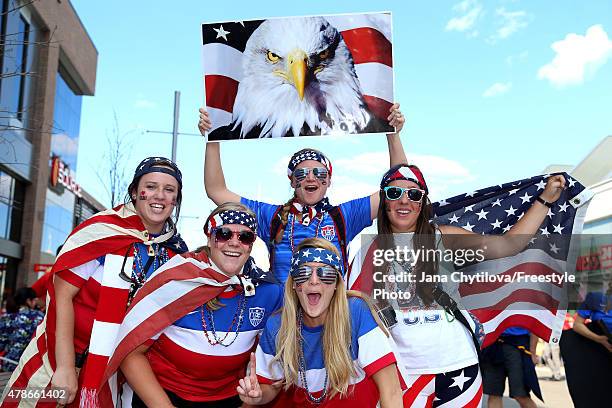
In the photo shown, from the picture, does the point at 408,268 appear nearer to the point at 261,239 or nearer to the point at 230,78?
the point at 261,239

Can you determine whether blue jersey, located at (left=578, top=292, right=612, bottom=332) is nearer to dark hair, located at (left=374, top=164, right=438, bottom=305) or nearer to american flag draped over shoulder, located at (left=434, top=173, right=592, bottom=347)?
american flag draped over shoulder, located at (left=434, top=173, right=592, bottom=347)

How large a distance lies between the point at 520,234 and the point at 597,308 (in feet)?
10.9

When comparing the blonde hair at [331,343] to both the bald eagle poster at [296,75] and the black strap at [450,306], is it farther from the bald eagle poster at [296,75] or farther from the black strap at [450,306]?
the bald eagle poster at [296,75]

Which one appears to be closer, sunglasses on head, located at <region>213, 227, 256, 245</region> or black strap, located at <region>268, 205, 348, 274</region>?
sunglasses on head, located at <region>213, 227, 256, 245</region>

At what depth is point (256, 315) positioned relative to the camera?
342 centimetres

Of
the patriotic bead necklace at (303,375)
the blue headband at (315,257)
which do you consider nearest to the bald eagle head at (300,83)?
the blue headband at (315,257)

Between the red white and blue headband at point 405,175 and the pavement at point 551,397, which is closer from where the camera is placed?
the red white and blue headband at point 405,175

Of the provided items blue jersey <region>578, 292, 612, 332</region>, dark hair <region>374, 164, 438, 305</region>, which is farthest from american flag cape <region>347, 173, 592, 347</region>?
blue jersey <region>578, 292, 612, 332</region>

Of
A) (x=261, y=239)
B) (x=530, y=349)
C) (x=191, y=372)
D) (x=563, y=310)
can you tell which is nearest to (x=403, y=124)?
(x=261, y=239)

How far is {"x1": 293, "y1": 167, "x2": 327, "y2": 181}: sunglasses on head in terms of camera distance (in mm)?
4074

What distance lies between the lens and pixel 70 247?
3.49 metres

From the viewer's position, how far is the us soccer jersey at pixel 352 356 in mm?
3031

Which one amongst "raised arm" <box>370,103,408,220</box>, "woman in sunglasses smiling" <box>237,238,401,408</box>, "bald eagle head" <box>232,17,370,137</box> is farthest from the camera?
"bald eagle head" <box>232,17,370,137</box>

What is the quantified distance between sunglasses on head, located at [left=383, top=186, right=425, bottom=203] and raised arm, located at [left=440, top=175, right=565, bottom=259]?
0.64m
